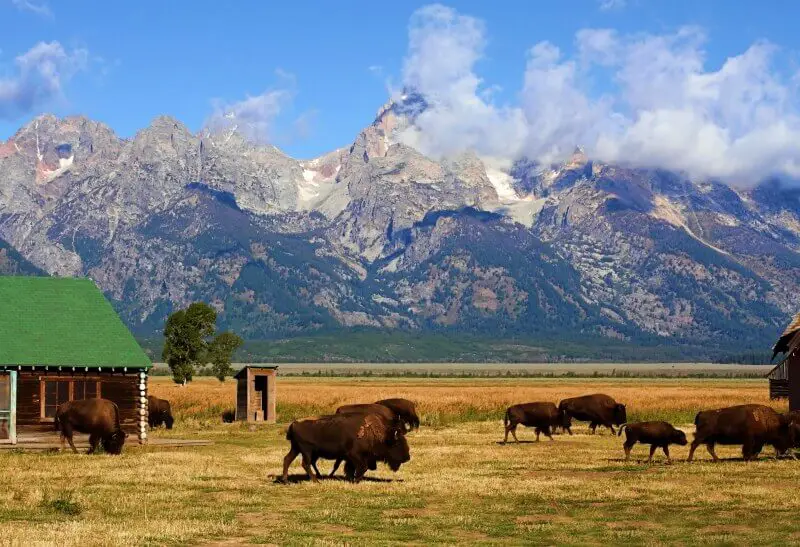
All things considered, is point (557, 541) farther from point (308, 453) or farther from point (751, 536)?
point (308, 453)

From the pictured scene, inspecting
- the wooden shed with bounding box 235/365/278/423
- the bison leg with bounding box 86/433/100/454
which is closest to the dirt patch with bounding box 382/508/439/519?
the bison leg with bounding box 86/433/100/454

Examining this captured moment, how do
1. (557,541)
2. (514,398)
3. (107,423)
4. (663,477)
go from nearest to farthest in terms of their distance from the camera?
(557,541) < (663,477) < (107,423) < (514,398)

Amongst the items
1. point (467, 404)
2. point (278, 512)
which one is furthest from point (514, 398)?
point (278, 512)

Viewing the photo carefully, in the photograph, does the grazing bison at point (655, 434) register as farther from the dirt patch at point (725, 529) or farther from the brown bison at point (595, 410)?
the brown bison at point (595, 410)

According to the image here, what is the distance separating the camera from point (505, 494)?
32406 millimetres

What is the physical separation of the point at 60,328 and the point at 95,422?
9.59 m

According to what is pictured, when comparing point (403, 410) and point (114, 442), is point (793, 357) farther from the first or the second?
point (114, 442)

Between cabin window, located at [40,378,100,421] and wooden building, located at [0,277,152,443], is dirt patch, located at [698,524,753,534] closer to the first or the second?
wooden building, located at [0,277,152,443]

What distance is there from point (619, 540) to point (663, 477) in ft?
37.4

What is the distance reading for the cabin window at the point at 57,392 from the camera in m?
52.1

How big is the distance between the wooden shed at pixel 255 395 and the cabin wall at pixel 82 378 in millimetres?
15066

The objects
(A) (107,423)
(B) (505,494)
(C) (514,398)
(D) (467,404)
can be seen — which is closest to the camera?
(B) (505,494)

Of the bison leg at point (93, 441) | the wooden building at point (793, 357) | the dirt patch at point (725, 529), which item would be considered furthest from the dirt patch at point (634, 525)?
the wooden building at point (793, 357)

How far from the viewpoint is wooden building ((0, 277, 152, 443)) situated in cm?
5156
